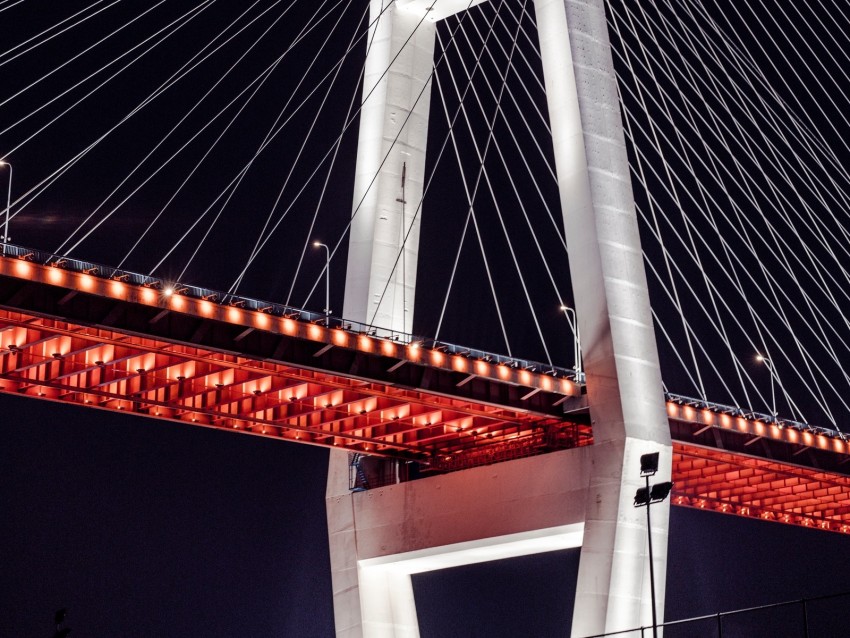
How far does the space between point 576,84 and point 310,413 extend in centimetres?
1188

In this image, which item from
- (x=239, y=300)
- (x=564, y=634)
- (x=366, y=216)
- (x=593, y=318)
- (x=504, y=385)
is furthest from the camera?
(x=564, y=634)

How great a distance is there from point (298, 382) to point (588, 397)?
764cm

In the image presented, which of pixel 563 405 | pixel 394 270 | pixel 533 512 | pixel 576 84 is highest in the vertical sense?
pixel 576 84

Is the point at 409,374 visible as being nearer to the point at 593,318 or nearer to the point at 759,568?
the point at 593,318

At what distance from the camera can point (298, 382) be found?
1416 inches

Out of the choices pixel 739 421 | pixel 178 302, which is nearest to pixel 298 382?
pixel 178 302

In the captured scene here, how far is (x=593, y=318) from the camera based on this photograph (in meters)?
35.4

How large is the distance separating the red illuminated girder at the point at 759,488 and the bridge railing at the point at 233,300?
309 inches

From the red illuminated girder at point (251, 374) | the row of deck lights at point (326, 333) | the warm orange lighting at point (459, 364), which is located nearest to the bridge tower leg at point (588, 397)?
the red illuminated girder at point (251, 374)

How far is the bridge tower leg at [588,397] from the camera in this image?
34469 mm

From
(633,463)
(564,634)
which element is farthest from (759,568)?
(633,463)

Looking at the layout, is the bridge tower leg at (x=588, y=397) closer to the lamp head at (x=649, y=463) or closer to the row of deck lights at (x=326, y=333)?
the row of deck lights at (x=326, y=333)

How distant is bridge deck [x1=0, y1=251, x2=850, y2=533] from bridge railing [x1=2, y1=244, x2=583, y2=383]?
0.07 m

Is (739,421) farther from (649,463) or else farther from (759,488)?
(649,463)
